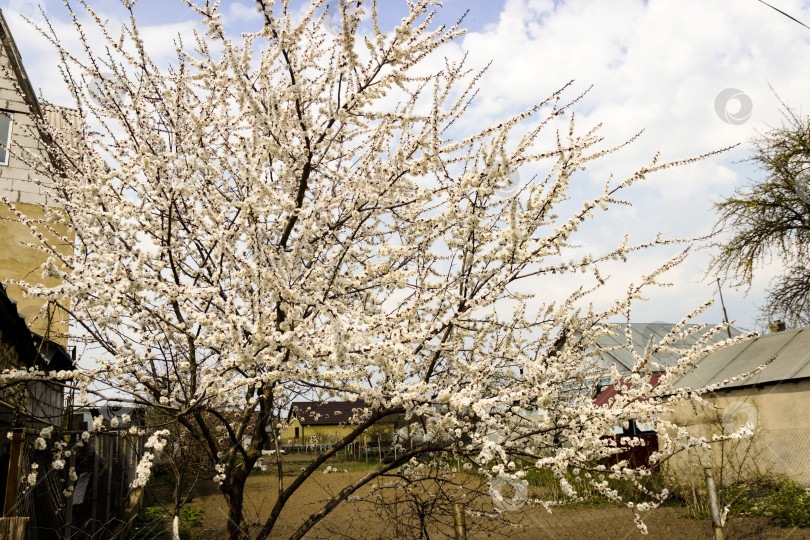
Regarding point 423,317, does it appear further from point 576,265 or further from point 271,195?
point 271,195

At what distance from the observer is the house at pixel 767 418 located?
10.5 metres

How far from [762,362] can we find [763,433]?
1.90 metres

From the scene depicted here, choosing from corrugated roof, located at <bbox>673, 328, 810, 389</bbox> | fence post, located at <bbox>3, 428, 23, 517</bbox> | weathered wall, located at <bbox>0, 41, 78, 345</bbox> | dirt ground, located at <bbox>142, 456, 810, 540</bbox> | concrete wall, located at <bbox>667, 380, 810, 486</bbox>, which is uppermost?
weathered wall, located at <bbox>0, 41, 78, 345</bbox>

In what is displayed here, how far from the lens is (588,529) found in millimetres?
9289

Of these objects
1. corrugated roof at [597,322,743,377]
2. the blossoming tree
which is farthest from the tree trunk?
corrugated roof at [597,322,743,377]

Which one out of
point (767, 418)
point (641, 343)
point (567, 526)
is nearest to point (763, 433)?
point (767, 418)

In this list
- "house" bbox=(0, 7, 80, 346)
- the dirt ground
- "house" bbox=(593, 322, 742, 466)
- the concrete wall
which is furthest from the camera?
"house" bbox=(593, 322, 742, 466)

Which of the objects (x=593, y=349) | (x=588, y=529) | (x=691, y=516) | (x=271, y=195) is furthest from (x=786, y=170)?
(x=271, y=195)

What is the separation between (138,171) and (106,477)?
5.89m

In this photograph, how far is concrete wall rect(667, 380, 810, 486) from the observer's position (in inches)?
410

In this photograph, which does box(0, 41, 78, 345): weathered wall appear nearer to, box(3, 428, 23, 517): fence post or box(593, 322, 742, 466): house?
box(3, 428, 23, 517): fence post

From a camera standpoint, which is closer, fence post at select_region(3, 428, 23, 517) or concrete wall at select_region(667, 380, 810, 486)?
fence post at select_region(3, 428, 23, 517)

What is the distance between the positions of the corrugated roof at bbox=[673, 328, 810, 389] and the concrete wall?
216 mm

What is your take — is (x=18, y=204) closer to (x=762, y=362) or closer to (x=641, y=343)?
(x=762, y=362)
